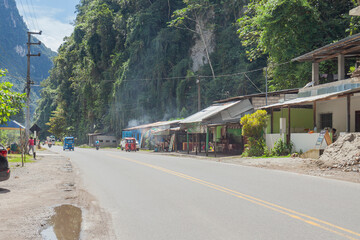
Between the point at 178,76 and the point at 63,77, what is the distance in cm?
5373

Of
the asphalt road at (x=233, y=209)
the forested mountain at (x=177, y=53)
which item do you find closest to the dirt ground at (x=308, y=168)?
the asphalt road at (x=233, y=209)

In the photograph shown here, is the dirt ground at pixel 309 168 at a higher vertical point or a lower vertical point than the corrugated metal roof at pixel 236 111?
lower

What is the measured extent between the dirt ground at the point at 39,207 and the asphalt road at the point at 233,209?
1.25 feet

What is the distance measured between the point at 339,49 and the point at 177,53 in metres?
41.9

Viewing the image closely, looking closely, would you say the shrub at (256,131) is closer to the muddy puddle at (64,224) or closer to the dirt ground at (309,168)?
the dirt ground at (309,168)

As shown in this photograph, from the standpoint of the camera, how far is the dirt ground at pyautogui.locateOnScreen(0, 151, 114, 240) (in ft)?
21.9

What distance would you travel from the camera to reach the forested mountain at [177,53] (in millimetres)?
34125

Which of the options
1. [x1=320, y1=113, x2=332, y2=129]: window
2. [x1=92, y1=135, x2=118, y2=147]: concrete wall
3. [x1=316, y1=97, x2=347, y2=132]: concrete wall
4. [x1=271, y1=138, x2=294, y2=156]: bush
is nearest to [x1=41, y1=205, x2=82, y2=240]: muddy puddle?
[x1=271, y1=138, x2=294, y2=156]: bush

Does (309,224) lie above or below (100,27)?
below

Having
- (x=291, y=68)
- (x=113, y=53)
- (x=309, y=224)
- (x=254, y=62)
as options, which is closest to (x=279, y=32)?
(x=291, y=68)

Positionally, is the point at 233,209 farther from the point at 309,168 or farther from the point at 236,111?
the point at 236,111

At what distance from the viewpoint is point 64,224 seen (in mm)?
7375

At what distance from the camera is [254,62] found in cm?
5169

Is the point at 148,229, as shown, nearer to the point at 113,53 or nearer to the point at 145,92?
the point at 145,92
